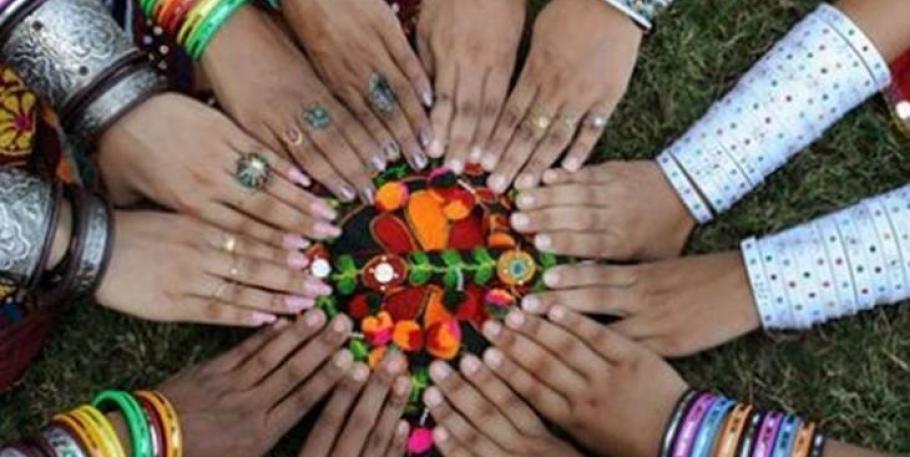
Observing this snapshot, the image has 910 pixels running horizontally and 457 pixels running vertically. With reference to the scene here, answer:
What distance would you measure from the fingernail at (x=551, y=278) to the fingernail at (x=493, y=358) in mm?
92

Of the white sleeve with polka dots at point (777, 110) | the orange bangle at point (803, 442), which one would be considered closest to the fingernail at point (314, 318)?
the white sleeve with polka dots at point (777, 110)

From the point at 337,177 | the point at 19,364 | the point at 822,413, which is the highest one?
the point at 337,177

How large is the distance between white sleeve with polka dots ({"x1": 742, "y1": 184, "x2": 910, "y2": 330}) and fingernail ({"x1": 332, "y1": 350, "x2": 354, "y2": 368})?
0.45 meters

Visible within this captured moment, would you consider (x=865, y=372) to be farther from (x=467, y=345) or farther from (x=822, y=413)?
(x=467, y=345)

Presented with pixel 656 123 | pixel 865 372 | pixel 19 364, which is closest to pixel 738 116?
pixel 656 123

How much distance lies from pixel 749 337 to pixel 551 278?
255mm

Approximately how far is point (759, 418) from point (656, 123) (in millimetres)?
419

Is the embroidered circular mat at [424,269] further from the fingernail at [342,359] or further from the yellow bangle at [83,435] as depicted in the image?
the yellow bangle at [83,435]

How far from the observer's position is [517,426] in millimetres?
1863

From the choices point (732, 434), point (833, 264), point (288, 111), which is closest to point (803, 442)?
point (732, 434)

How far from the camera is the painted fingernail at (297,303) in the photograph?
1.86 meters

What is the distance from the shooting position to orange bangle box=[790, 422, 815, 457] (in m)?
1.74

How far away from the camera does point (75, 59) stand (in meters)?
1.76

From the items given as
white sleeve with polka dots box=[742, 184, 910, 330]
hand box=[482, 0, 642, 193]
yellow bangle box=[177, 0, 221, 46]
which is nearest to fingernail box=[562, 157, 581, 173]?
hand box=[482, 0, 642, 193]
